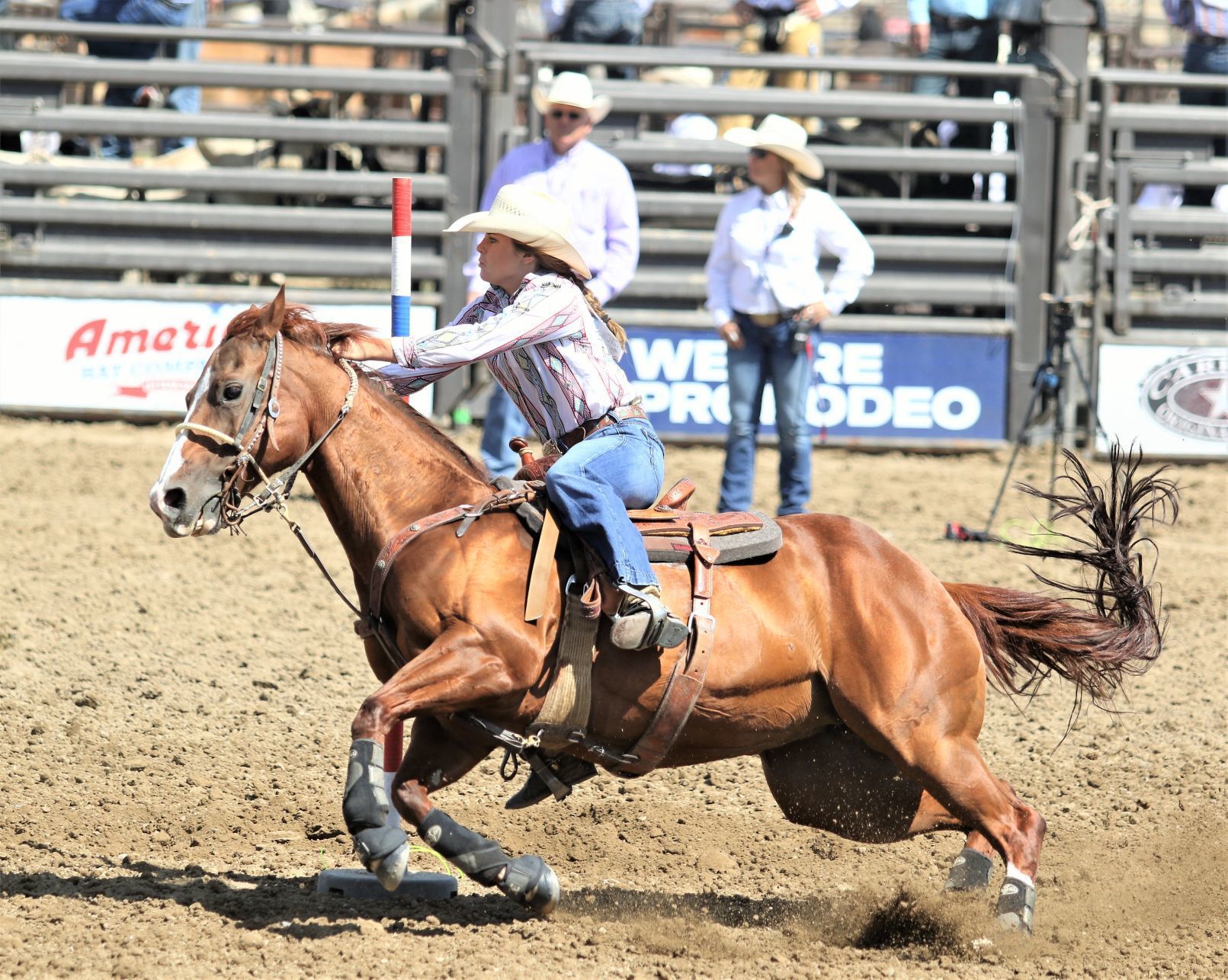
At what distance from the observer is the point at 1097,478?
33.7 ft

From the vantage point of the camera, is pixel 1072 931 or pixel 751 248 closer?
pixel 1072 931

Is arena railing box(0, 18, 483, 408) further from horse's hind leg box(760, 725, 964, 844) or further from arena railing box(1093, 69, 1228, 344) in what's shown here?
horse's hind leg box(760, 725, 964, 844)

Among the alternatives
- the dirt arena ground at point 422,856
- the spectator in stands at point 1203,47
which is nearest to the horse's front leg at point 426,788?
the dirt arena ground at point 422,856

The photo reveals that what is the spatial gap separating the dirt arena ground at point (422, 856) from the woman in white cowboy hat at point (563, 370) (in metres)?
1.01

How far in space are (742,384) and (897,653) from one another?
173 inches

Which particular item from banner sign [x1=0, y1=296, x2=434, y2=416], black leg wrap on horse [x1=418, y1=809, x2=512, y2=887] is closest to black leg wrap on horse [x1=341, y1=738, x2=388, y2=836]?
black leg wrap on horse [x1=418, y1=809, x2=512, y2=887]

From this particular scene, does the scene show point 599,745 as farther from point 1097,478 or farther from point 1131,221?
point 1131,221

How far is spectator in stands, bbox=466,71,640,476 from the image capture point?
8297mm

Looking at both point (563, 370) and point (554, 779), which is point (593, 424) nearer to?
point (563, 370)

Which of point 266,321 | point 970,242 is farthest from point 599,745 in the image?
point 970,242

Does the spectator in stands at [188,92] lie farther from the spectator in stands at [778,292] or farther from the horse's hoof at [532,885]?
the horse's hoof at [532,885]

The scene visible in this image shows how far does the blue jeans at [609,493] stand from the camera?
13.7ft

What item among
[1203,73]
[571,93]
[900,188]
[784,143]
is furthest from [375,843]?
[1203,73]

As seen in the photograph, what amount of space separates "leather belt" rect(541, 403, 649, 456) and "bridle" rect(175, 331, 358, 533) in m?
0.81
